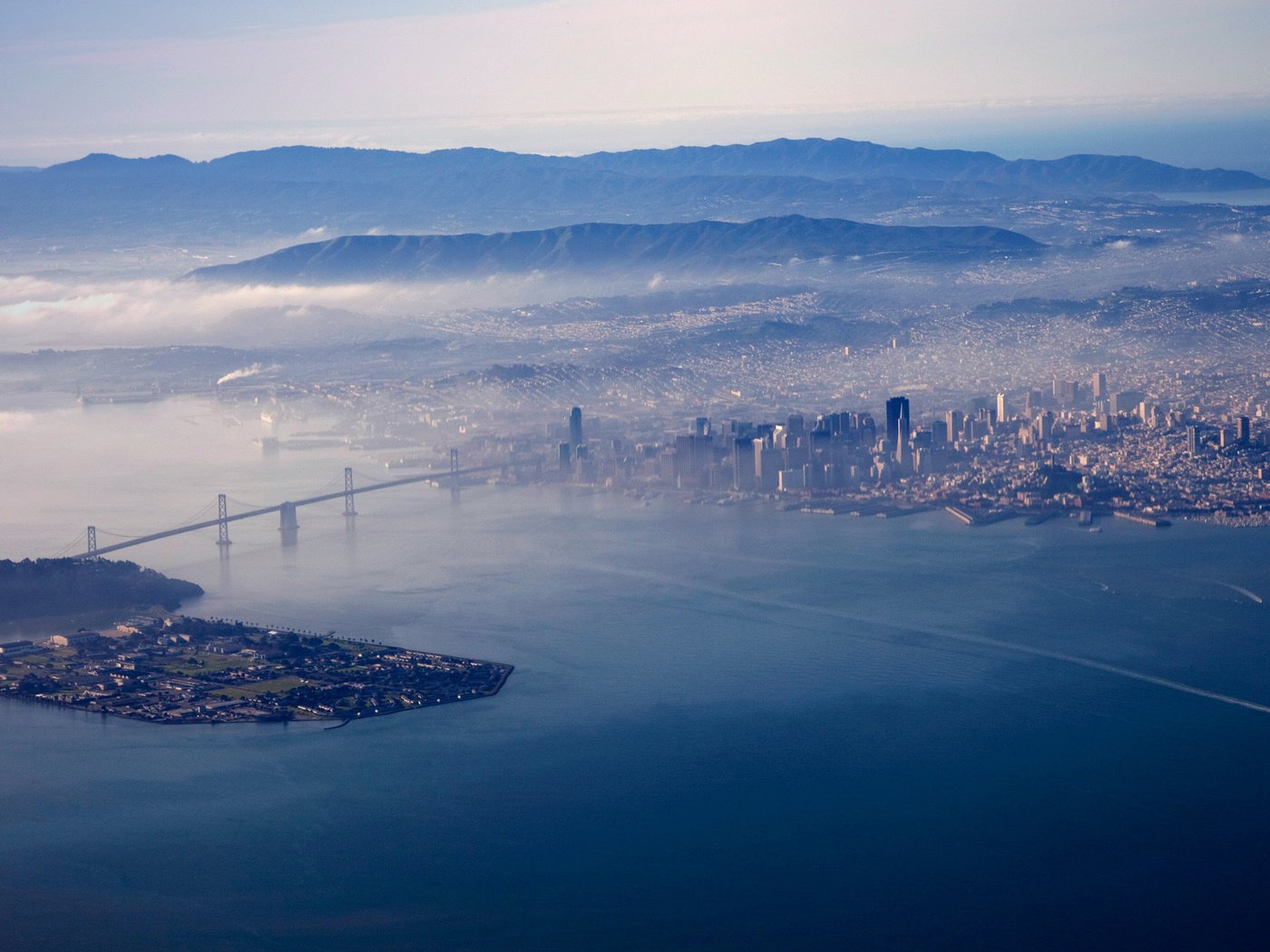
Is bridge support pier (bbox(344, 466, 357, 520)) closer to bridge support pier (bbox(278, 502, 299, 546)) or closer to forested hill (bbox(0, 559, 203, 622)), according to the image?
bridge support pier (bbox(278, 502, 299, 546))

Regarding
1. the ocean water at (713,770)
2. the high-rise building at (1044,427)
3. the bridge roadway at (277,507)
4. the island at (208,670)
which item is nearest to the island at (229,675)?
the island at (208,670)

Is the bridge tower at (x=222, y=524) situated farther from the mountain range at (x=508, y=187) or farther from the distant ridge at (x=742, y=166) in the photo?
the distant ridge at (x=742, y=166)

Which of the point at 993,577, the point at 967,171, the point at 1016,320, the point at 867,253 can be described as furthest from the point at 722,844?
the point at 967,171

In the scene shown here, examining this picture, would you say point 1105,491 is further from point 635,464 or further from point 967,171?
point 967,171

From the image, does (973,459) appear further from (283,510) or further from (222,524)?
(222,524)

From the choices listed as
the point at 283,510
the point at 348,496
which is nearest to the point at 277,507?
the point at 283,510

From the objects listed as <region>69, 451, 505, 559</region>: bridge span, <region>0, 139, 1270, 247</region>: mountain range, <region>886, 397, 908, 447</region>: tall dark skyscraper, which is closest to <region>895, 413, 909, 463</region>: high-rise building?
<region>886, 397, 908, 447</region>: tall dark skyscraper
